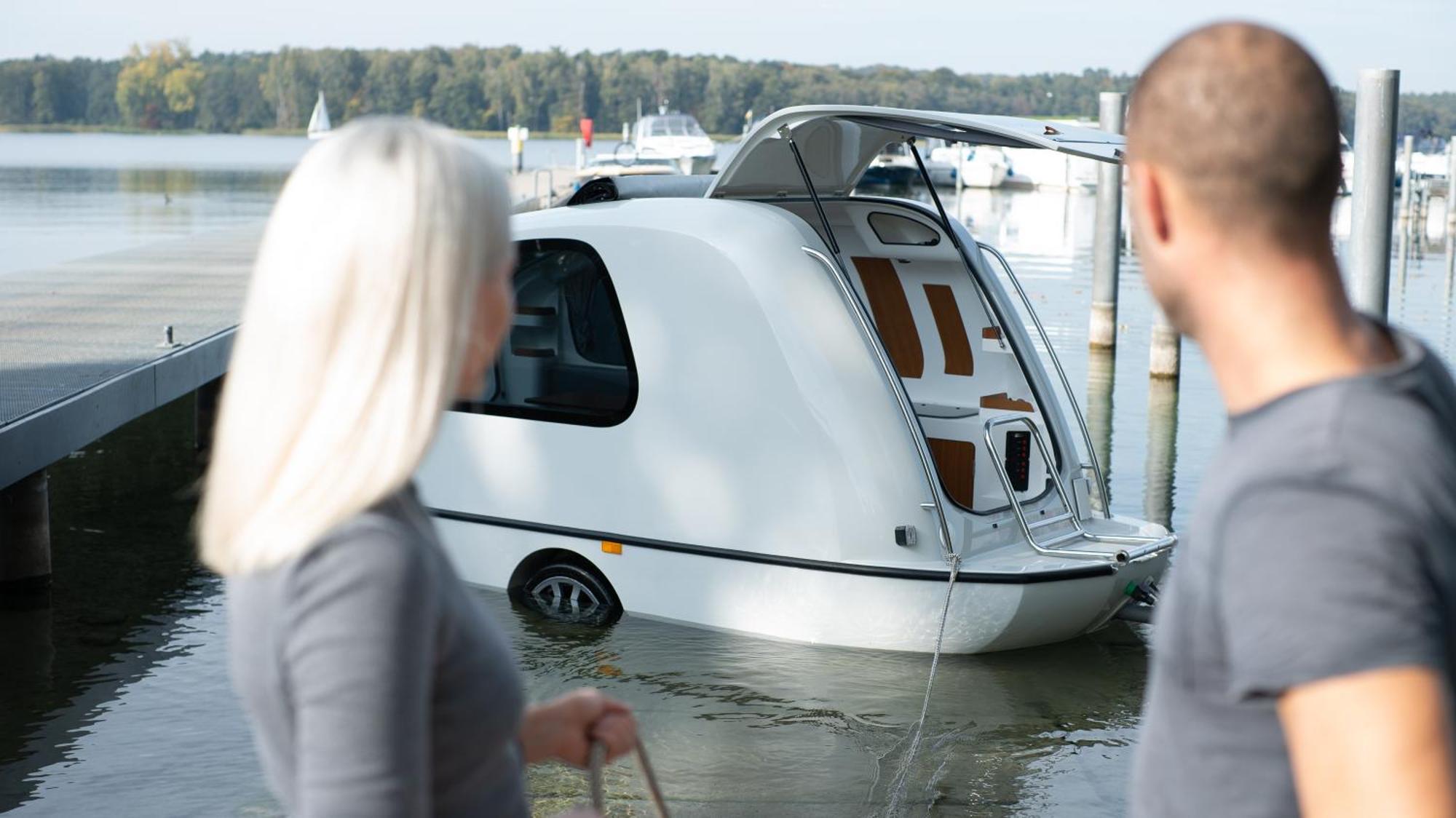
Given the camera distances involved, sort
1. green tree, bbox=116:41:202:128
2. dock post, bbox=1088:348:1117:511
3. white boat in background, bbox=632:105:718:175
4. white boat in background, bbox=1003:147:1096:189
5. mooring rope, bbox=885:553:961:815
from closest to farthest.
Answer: mooring rope, bbox=885:553:961:815
dock post, bbox=1088:348:1117:511
white boat in background, bbox=632:105:718:175
white boat in background, bbox=1003:147:1096:189
green tree, bbox=116:41:202:128

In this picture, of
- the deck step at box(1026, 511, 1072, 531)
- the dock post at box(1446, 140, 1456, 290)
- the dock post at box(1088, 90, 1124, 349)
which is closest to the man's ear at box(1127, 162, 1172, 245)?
the deck step at box(1026, 511, 1072, 531)

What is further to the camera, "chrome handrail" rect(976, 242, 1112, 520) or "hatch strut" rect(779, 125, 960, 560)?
"chrome handrail" rect(976, 242, 1112, 520)

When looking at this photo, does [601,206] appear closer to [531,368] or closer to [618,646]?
[531,368]

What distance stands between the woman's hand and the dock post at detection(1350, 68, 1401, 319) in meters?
7.02

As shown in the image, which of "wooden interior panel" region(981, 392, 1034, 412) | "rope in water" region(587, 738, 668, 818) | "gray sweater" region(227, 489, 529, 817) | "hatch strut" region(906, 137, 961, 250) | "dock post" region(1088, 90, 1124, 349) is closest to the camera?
"gray sweater" region(227, 489, 529, 817)

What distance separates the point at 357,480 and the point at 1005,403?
6490mm

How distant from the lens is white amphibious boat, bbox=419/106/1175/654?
657 cm

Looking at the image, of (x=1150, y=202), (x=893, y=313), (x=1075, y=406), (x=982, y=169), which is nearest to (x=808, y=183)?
(x=893, y=313)

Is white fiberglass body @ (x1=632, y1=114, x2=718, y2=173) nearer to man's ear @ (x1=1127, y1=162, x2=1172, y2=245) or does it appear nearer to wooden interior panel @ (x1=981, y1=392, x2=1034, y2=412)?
wooden interior panel @ (x1=981, y1=392, x2=1034, y2=412)

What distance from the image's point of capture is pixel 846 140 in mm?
7969

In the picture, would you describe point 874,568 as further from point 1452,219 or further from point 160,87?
point 160,87

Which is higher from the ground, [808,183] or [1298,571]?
[808,183]

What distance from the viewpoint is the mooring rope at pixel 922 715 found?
18.4 ft

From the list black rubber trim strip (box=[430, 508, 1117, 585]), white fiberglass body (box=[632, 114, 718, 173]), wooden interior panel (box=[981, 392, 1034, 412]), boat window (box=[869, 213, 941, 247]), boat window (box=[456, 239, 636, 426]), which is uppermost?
white fiberglass body (box=[632, 114, 718, 173])
